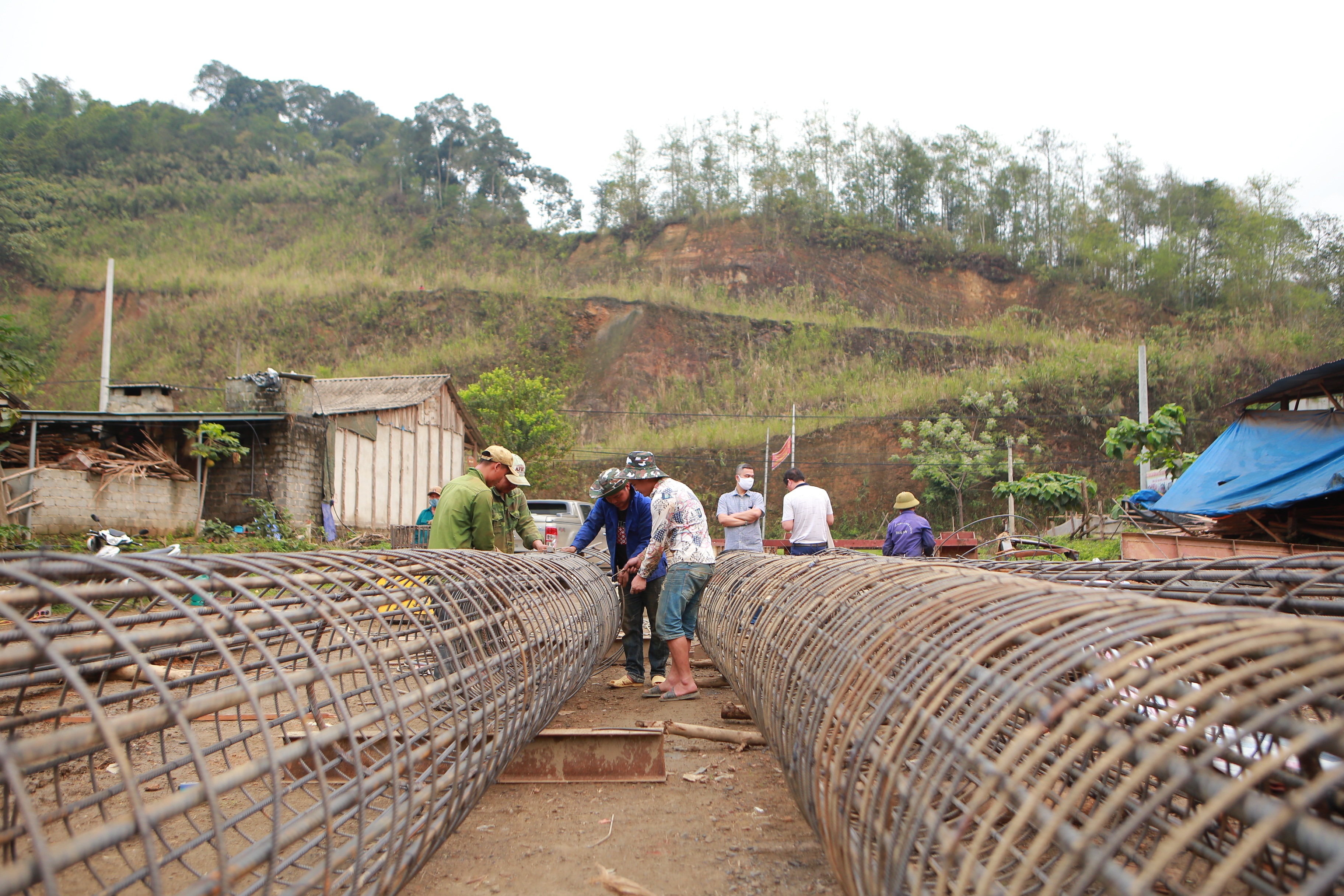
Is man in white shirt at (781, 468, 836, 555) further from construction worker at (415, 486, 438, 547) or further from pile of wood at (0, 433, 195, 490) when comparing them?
pile of wood at (0, 433, 195, 490)

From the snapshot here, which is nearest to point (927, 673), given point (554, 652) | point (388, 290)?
point (554, 652)

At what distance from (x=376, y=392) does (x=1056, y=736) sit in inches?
826

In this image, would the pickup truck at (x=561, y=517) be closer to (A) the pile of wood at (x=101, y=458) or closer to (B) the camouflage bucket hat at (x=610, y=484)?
(A) the pile of wood at (x=101, y=458)

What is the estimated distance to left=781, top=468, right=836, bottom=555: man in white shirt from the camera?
26.3 feet

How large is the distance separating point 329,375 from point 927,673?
117 feet

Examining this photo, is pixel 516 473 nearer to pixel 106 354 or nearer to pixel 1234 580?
pixel 1234 580

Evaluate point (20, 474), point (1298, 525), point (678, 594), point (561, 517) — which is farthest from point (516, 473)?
point (20, 474)

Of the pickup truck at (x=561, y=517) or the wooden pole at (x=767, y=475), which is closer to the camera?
the pickup truck at (x=561, y=517)

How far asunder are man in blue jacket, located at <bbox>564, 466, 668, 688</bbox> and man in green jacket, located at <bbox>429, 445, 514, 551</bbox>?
892mm

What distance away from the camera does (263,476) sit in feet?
51.6

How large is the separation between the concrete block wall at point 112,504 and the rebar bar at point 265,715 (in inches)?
372

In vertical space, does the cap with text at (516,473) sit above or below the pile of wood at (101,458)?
below

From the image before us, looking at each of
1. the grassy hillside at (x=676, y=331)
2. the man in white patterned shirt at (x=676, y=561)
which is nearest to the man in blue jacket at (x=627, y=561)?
the man in white patterned shirt at (x=676, y=561)

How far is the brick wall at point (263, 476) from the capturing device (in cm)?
1566
